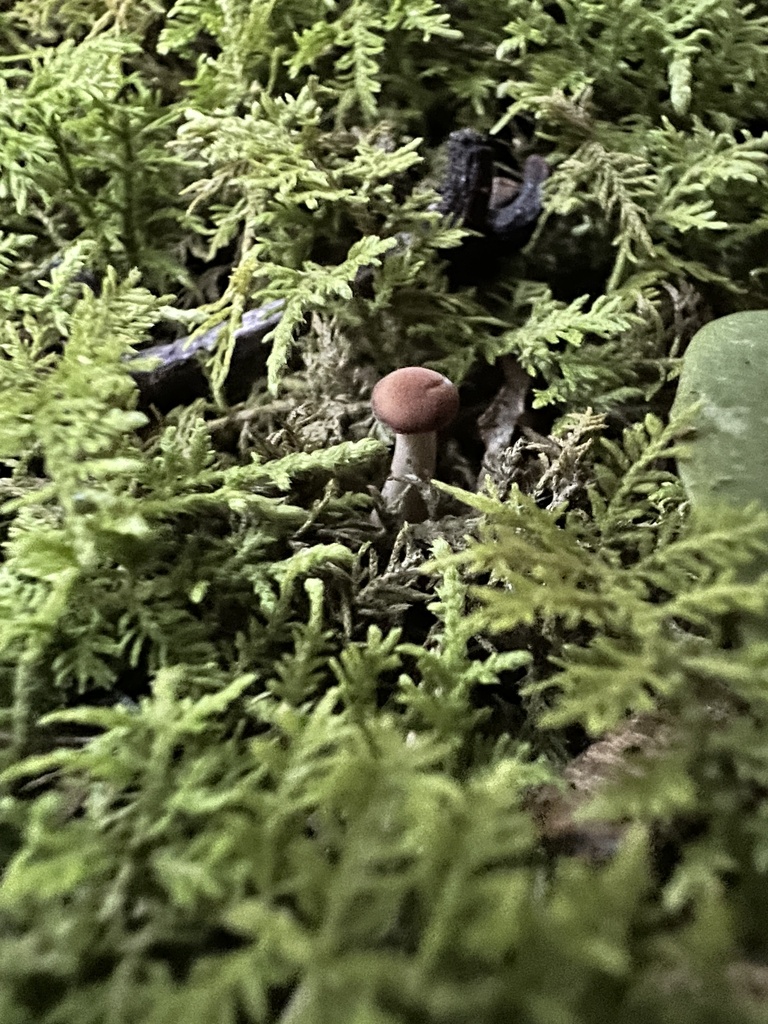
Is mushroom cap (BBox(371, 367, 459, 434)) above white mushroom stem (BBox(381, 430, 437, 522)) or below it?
above

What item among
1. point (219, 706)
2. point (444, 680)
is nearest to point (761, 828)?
point (444, 680)

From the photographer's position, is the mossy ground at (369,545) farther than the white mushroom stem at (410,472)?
No

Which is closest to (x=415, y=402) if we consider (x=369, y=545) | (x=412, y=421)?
(x=412, y=421)

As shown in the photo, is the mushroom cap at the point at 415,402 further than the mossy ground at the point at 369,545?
Yes

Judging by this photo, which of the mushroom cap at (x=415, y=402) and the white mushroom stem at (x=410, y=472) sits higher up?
the mushroom cap at (x=415, y=402)

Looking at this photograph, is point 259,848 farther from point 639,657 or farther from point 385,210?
point 385,210

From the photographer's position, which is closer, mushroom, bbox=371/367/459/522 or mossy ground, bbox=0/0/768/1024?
mossy ground, bbox=0/0/768/1024
